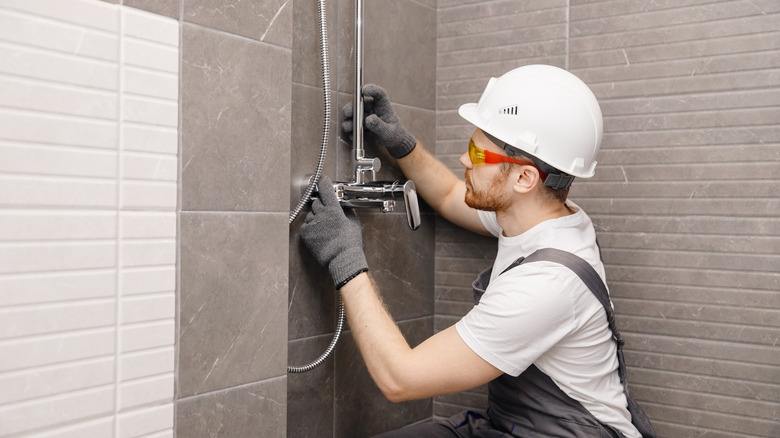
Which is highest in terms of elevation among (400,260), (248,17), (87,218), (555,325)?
(248,17)

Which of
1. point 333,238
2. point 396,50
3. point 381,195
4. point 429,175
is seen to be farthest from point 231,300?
point 396,50

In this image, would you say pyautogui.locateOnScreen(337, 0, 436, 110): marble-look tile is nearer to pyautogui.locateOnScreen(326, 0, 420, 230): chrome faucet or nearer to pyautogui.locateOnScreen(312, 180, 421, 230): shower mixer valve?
pyautogui.locateOnScreen(326, 0, 420, 230): chrome faucet

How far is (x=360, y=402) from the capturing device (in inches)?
68.3

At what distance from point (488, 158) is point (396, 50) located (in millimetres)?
471

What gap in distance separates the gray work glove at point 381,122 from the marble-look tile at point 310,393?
502 millimetres

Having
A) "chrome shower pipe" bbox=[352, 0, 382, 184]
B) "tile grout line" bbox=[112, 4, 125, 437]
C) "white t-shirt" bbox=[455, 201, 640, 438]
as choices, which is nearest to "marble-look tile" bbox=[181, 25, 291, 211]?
"tile grout line" bbox=[112, 4, 125, 437]

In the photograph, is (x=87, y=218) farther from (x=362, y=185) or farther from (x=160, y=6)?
(x=362, y=185)

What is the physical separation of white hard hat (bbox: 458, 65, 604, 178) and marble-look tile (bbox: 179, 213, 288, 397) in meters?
0.58

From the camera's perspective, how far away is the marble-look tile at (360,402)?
65.8 inches

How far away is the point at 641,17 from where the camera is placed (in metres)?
1.71

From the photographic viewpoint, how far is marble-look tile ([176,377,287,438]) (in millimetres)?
1076

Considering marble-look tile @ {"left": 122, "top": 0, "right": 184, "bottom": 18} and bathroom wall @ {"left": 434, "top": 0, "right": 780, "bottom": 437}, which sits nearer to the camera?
marble-look tile @ {"left": 122, "top": 0, "right": 184, "bottom": 18}

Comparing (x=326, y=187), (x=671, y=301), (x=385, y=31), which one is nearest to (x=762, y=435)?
(x=671, y=301)

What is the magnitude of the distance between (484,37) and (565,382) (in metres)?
1.01
